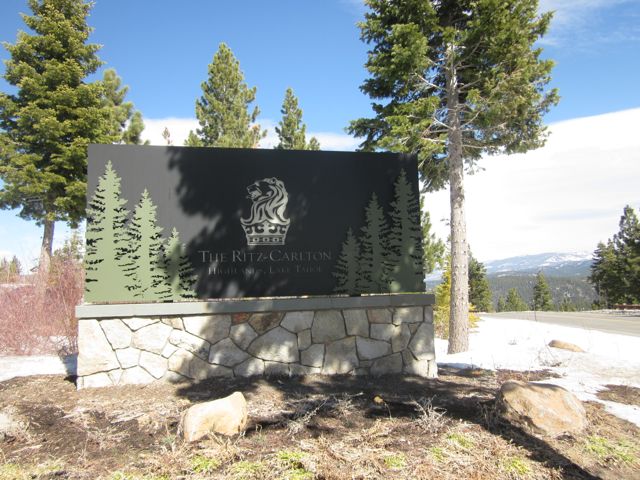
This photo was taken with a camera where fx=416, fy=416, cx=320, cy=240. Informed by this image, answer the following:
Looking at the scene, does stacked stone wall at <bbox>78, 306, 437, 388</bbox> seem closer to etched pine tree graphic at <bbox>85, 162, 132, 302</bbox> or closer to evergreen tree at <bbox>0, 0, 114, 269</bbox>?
etched pine tree graphic at <bbox>85, 162, 132, 302</bbox>

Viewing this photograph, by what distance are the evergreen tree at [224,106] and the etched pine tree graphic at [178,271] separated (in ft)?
50.5

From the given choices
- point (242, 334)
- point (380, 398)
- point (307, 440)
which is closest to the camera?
point (307, 440)

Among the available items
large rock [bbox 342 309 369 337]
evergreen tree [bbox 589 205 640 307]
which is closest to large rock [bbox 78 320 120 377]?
large rock [bbox 342 309 369 337]

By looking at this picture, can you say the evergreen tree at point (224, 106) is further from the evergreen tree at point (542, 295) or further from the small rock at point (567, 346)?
the evergreen tree at point (542, 295)

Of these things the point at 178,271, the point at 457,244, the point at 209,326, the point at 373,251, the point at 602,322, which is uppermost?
the point at 457,244

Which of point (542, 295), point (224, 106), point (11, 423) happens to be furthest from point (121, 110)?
point (542, 295)

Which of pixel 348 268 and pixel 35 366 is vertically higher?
pixel 348 268

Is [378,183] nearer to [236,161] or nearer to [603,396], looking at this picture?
[236,161]

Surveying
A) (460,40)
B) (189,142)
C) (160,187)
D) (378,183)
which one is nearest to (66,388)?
(160,187)

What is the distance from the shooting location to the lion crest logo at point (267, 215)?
21.1 ft

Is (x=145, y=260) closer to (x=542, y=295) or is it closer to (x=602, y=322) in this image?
(x=602, y=322)

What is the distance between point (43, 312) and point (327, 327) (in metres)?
6.85

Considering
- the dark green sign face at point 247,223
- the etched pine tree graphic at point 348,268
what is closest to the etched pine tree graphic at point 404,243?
the dark green sign face at point 247,223

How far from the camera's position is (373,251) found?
6816mm
